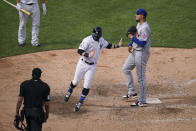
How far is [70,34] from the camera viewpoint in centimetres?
1312

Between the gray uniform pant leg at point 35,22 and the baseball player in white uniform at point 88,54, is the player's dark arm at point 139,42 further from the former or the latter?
the gray uniform pant leg at point 35,22

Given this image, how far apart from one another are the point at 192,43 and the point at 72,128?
20.5 feet

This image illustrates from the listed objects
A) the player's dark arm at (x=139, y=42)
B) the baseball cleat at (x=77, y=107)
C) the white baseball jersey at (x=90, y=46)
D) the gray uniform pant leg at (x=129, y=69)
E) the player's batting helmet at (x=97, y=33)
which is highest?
the player's batting helmet at (x=97, y=33)

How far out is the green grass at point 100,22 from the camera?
12388 millimetres

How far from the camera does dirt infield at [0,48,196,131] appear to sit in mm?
7691

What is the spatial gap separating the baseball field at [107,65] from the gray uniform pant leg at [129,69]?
275 mm

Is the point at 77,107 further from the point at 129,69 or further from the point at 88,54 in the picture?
the point at 129,69

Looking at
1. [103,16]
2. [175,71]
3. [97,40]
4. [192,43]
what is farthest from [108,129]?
[103,16]

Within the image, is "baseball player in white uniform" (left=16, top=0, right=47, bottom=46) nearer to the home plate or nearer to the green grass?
the green grass

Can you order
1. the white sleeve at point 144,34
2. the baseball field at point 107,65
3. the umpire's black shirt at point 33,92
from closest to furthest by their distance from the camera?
the umpire's black shirt at point 33,92 < the baseball field at point 107,65 < the white sleeve at point 144,34

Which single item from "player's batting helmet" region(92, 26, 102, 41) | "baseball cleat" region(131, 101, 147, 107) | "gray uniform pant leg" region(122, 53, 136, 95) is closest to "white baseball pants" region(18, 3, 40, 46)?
"player's batting helmet" region(92, 26, 102, 41)

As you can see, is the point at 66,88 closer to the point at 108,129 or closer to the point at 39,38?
the point at 108,129

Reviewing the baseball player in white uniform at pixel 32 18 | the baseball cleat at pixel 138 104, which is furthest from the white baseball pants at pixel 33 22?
the baseball cleat at pixel 138 104

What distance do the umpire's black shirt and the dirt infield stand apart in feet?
4.77
